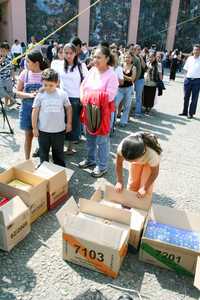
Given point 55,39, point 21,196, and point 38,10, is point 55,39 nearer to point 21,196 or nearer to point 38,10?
point 38,10

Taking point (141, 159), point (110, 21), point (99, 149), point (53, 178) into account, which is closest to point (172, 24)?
point (110, 21)

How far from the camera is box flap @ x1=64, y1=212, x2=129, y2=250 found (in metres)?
2.32

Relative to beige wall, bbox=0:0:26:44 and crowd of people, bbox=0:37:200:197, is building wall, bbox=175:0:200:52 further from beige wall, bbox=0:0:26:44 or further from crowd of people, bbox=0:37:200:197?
crowd of people, bbox=0:37:200:197

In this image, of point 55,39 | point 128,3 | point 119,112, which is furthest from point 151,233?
point 128,3

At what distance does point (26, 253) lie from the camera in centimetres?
261

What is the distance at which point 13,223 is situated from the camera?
2523 mm

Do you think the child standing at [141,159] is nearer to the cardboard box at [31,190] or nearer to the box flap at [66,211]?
the box flap at [66,211]

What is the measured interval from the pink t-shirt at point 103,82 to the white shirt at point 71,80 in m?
0.39

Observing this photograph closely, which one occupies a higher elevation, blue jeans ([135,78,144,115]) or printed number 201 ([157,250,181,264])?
blue jeans ([135,78,144,115])

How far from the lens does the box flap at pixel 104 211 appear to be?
2650 mm

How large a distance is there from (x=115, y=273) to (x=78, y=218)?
1.74 feet

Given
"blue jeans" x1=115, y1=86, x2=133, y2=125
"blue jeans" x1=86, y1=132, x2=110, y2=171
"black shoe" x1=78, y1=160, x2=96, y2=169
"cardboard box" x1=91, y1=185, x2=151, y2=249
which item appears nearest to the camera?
"cardboard box" x1=91, y1=185, x2=151, y2=249

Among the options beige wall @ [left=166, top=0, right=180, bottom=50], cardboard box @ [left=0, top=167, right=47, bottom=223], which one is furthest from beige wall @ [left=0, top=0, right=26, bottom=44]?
cardboard box @ [left=0, top=167, right=47, bottom=223]

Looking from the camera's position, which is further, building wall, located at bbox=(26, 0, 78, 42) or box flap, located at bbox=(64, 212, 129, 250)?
building wall, located at bbox=(26, 0, 78, 42)
